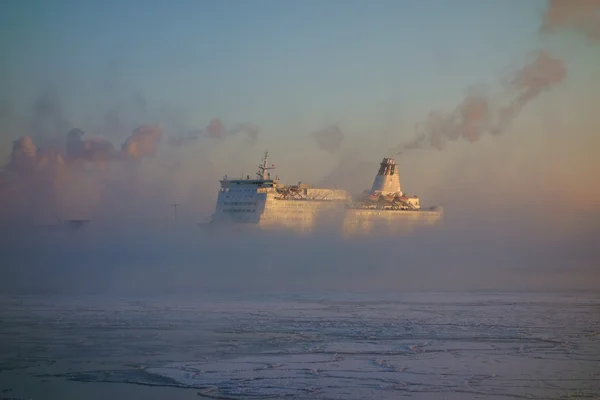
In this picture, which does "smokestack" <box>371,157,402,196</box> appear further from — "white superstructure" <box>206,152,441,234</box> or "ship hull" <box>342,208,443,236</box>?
"ship hull" <box>342,208,443,236</box>

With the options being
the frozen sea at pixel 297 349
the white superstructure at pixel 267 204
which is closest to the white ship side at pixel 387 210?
the white superstructure at pixel 267 204

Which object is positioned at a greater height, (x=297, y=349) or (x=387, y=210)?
(x=387, y=210)

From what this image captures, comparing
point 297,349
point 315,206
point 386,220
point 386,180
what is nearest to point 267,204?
point 315,206

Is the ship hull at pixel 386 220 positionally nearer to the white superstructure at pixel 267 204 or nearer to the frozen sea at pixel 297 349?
the white superstructure at pixel 267 204

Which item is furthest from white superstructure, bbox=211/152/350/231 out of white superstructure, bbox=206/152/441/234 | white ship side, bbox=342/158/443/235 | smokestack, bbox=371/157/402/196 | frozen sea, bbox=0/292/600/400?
frozen sea, bbox=0/292/600/400

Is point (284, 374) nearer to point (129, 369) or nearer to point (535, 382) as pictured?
point (129, 369)

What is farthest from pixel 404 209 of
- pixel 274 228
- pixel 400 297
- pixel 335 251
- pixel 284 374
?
pixel 284 374

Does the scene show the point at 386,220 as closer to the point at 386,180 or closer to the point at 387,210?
the point at 387,210
